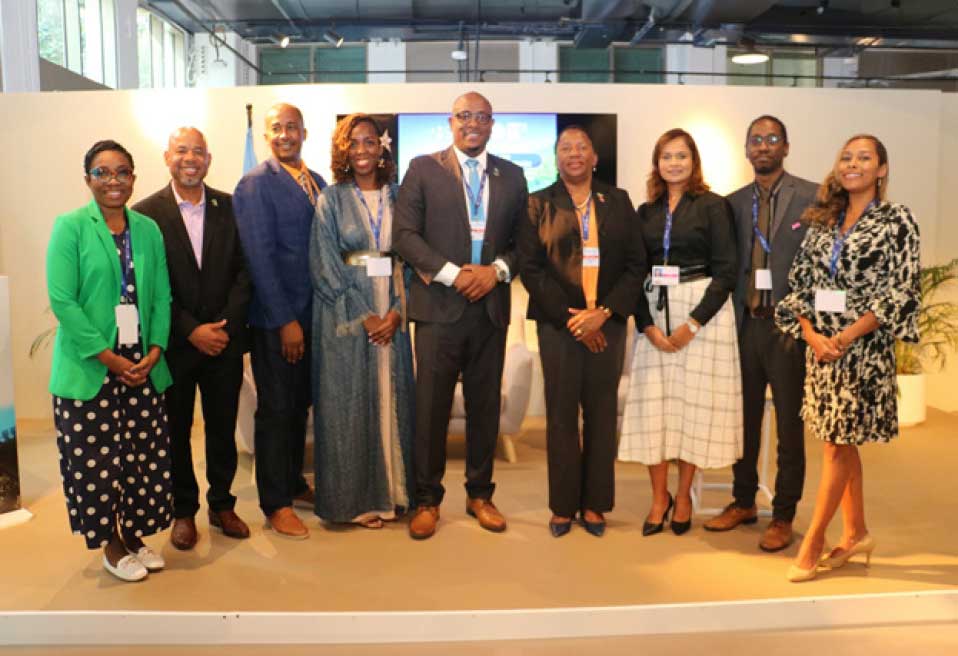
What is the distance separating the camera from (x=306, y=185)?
11.9 feet

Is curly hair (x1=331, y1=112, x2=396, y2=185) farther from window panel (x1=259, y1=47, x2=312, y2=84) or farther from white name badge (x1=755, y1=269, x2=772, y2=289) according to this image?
window panel (x1=259, y1=47, x2=312, y2=84)

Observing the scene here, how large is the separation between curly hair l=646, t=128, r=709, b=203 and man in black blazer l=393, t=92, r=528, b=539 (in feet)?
1.84

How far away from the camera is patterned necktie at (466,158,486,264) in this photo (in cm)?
352

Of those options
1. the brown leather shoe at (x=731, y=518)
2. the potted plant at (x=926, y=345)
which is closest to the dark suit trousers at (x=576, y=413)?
the brown leather shoe at (x=731, y=518)

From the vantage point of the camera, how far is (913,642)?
8.61 ft

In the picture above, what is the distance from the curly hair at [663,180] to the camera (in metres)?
3.43

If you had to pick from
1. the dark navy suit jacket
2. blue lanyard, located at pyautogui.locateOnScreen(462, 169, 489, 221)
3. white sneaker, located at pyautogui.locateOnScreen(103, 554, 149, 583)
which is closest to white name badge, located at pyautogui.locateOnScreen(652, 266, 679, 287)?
blue lanyard, located at pyautogui.locateOnScreen(462, 169, 489, 221)

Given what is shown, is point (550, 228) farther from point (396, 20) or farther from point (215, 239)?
point (396, 20)

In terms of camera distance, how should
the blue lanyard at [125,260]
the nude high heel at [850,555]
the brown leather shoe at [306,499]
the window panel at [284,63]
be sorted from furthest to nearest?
1. the window panel at [284,63]
2. the brown leather shoe at [306,499]
3. the nude high heel at [850,555]
4. the blue lanyard at [125,260]

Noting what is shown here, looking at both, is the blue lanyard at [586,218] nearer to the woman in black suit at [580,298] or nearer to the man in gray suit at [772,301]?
the woman in black suit at [580,298]

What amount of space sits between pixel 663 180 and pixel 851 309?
3.19 feet

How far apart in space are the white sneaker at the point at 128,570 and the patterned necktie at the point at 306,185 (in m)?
1.62

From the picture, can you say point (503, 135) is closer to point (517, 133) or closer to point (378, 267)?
point (517, 133)

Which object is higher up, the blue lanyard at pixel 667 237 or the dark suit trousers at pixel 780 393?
the blue lanyard at pixel 667 237
